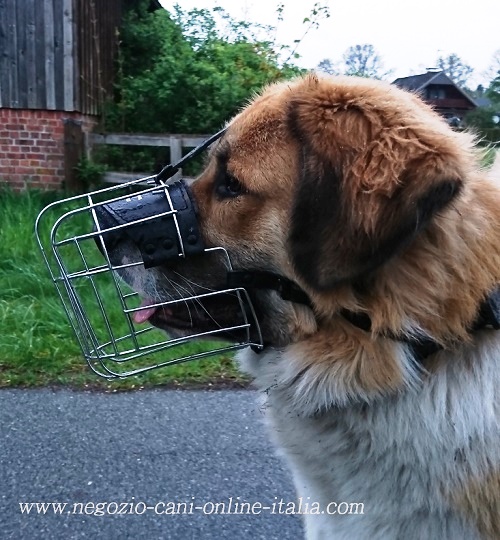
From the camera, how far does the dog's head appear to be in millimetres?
1391

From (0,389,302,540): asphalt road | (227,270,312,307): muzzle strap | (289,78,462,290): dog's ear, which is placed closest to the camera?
(289,78,462,290): dog's ear

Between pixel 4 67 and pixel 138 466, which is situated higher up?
pixel 4 67

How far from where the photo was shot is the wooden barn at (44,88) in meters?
7.98

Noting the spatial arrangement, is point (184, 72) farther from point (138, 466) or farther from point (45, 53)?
point (138, 466)

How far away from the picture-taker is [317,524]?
1.74 m

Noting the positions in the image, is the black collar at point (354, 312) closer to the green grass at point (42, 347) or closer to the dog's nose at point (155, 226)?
the dog's nose at point (155, 226)

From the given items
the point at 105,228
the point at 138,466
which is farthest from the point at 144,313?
the point at 138,466

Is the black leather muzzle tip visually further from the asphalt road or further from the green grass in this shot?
the green grass

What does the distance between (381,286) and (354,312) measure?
0.29ft

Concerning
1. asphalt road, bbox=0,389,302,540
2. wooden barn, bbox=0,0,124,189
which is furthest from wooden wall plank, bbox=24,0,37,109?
asphalt road, bbox=0,389,302,540

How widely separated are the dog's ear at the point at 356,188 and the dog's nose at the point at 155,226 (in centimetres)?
27

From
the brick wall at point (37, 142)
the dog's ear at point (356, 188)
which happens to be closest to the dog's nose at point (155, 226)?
the dog's ear at point (356, 188)

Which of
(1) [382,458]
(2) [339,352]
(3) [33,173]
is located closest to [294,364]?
(2) [339,352]

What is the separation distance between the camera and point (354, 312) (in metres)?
1.51
